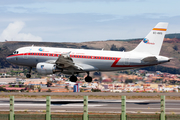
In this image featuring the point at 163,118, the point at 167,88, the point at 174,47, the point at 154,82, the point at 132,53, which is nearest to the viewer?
the point at 163,118

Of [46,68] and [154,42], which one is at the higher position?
[154,42]

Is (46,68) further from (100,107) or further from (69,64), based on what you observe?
(100,107)

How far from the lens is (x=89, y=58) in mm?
50500

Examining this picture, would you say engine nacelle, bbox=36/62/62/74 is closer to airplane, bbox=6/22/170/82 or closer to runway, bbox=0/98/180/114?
airplane, bbox=6/22/170/82

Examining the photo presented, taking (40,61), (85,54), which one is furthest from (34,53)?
(85,54)

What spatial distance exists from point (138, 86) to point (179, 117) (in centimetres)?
4007

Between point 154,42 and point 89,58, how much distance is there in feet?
36.6

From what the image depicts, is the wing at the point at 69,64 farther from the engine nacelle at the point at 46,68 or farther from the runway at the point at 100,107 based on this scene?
the runway at the point at 100,107

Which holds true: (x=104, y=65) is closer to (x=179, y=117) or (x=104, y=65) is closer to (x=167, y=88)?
(x=167, y=88)

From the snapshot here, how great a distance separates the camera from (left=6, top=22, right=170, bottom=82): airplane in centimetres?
4891

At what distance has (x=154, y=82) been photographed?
2356 inches

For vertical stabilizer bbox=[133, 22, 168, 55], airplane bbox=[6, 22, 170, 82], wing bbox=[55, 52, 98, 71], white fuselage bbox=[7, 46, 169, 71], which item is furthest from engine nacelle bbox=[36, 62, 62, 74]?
vertical stabilizer bbox=[133, 22, 168, 55]

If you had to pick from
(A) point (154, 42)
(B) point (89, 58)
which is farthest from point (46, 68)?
(A) point (154, 42)

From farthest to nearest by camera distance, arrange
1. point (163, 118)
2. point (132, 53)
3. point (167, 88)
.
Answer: point (167, 88), point (132, 53), point (163, 118)
